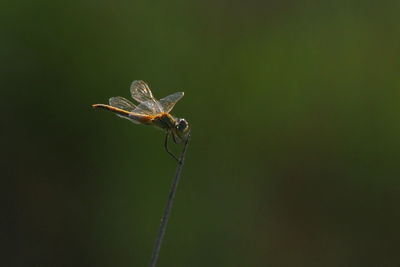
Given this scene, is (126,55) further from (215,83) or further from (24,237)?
(24,237)

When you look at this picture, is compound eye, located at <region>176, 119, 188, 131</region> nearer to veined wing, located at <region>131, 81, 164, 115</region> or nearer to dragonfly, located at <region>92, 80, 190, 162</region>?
dragonfly, located at <region>92, 80, 190, 162</region>

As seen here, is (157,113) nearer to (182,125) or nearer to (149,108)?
(149,108)

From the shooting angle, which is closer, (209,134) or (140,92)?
(140,92)

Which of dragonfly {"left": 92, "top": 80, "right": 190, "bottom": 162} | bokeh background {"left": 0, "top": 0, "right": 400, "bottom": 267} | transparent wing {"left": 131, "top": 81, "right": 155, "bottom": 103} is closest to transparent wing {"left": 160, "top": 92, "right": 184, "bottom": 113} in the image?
dragonfly {"left": 92, "top": 80, "right": 190, "bottom": 162}

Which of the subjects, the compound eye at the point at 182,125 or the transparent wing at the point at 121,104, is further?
the transparent wing at the point at 121,104

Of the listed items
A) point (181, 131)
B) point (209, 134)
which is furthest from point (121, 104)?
point (209, 134)

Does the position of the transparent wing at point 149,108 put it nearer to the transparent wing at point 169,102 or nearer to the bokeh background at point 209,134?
the transparent wing at point 169,102

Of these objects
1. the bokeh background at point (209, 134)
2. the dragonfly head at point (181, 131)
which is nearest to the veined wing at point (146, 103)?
the dragonfly head at point (181, 131)

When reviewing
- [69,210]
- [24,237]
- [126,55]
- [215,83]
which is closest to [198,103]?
[215,83]
